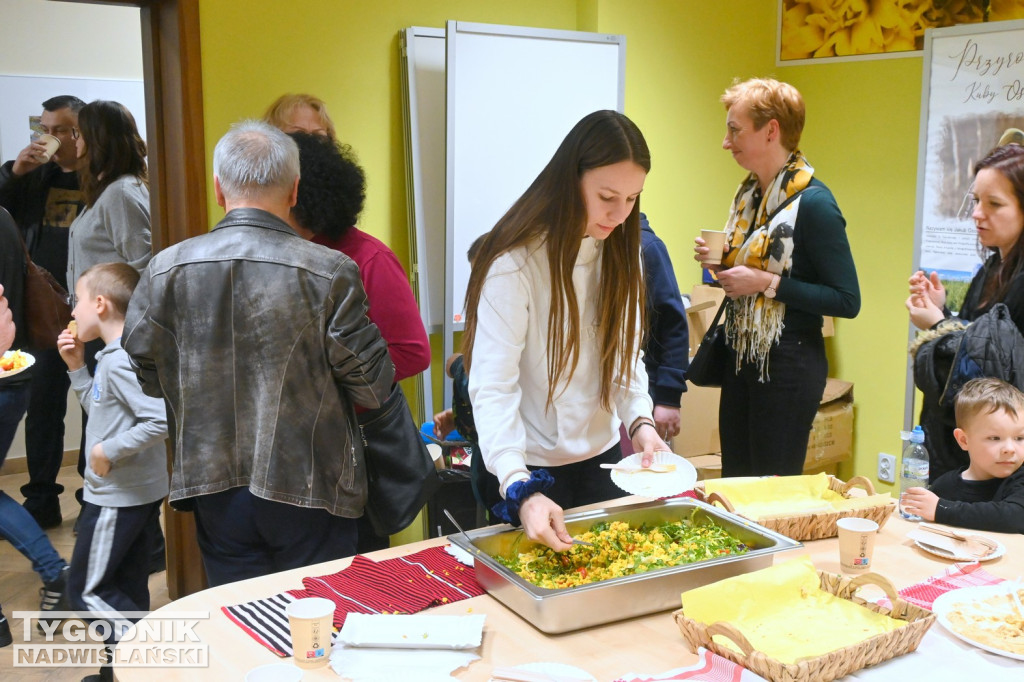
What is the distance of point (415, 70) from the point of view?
345 centimetres

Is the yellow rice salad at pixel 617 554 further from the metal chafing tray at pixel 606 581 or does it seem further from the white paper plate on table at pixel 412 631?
the white paper plate on table at pixel 412 631

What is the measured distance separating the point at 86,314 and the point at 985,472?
2396mm

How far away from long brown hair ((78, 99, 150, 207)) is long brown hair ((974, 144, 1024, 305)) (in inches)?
116

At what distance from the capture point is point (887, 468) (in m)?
4.29

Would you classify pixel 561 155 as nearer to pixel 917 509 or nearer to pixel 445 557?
pixel 445 557

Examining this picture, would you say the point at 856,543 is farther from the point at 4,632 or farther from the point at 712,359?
the point at 4,632

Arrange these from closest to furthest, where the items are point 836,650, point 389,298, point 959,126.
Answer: point 836,650, point 389,298, point 959,126

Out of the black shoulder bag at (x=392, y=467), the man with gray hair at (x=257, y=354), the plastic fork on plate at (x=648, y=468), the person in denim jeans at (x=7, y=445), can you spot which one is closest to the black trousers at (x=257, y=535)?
the man with gray hair at (x=257, y=354)

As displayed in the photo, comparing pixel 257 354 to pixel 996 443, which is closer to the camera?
pixel 257 354

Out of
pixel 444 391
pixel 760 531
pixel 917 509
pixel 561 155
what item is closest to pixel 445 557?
pixel 760 531

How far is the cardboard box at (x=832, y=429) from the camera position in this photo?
4148mm

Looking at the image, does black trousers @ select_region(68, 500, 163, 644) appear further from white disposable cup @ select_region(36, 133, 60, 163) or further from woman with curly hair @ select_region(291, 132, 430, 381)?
white disposable cup @ select_region(36, 133, 60, 163)

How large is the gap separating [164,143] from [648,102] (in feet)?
6.63

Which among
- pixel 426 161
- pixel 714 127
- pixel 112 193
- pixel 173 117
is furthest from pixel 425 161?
pixel 714 127
